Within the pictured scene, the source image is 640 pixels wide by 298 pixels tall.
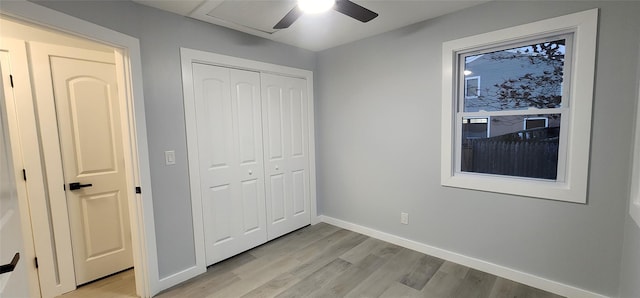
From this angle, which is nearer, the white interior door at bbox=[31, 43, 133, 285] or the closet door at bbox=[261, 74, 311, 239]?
the white interior door at bbox=[31, 43, 133, 285]

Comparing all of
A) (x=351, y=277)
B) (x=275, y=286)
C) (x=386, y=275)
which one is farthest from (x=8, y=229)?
(x=386, y=275)

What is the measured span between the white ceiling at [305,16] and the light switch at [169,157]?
3.82 ft

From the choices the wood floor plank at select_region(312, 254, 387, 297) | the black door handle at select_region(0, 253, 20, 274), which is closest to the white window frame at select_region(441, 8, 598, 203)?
the wood floor plank at select_region(312, 254, 387, 297)

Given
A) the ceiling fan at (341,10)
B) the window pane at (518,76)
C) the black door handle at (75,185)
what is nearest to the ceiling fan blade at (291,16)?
the ceiling fan at (341,10)

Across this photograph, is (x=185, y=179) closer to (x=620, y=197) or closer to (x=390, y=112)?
(x=390, y=112)

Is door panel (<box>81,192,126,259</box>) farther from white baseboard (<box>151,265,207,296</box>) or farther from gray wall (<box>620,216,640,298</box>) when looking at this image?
gray wall (<box>620,216,640,298</box>)

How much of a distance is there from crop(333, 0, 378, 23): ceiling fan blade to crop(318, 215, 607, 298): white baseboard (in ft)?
7.38

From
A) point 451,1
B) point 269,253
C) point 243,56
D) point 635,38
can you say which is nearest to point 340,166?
point 269,253

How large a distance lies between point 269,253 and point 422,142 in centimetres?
199

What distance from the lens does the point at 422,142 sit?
8.50ft

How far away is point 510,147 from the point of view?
7.34 feet

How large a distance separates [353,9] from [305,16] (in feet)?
2.26

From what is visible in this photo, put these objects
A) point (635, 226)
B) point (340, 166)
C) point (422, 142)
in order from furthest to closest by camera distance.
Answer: point (340, 166), point (422, 142), point (635, 226)

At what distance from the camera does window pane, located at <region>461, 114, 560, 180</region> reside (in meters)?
2.05
